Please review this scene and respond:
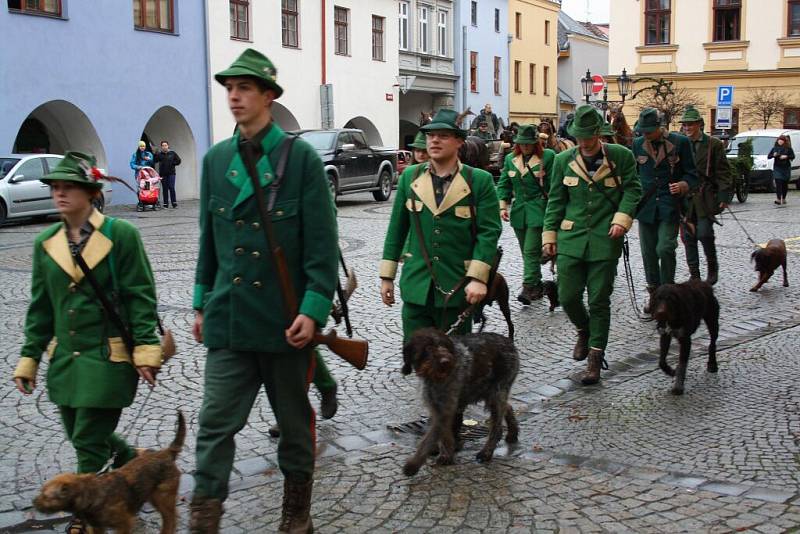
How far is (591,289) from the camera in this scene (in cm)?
710

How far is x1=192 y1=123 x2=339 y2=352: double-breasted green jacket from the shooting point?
3879 millimetres

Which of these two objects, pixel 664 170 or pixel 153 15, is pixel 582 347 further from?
pixel 153 15

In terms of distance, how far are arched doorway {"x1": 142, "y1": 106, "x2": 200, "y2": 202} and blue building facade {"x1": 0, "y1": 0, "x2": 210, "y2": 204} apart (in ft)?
0.10

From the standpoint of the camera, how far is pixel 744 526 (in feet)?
14.4

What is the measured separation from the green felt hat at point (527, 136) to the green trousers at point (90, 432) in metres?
6.58

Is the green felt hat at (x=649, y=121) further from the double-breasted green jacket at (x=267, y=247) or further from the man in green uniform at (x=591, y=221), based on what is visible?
the double-breasted green jacket at (x=267, y=247)

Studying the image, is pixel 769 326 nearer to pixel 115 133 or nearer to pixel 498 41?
pixel 115 133

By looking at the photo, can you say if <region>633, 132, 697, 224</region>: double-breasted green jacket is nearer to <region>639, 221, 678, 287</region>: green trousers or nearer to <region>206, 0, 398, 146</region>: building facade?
<region>639, 221, 678, 287</region>: green trousers

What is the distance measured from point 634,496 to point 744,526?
1.84ft

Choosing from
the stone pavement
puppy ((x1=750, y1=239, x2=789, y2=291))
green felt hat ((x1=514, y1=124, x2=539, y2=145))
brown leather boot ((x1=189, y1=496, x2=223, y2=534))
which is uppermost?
green felt hat ((x1=514, y1=124, x2=539, y2=145))

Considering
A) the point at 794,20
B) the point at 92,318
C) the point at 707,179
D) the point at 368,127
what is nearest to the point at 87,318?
the point at 92,318

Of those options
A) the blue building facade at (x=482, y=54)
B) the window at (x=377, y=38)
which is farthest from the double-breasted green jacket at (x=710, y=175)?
the blue building facade at (x=482, y=54)

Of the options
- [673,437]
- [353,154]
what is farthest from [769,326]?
[353,154]

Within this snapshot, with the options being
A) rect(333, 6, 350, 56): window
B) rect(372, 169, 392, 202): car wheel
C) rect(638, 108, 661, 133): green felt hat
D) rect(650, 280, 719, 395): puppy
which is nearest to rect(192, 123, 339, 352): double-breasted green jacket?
rect(650, 280, 719, 395): puppy
